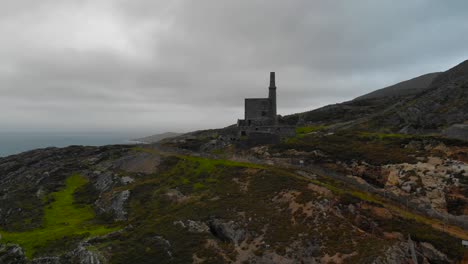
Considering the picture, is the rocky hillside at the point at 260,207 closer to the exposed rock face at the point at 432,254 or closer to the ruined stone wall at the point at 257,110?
the exposed rock face at the point at 432,254

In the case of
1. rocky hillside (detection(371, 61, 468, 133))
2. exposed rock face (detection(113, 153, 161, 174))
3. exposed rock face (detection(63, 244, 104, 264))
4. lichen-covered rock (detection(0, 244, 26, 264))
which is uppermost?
rocky hillside (detection(371, 61, 468, 133))

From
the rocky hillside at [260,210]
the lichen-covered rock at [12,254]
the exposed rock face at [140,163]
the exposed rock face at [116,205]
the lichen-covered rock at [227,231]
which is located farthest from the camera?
the exposed rock face at [140,163]

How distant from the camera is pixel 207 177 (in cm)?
4375

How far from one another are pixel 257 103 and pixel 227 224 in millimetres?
46978

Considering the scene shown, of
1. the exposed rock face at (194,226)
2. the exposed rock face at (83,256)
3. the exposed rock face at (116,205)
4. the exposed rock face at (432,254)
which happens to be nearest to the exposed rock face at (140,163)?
the exposed rock face at (116,205)

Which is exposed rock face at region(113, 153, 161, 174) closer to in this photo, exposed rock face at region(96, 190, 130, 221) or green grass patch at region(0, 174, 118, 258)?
exposed rock face at region(96, 190, 130, 221)

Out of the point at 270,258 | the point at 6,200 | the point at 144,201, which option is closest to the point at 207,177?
the point at 144,201

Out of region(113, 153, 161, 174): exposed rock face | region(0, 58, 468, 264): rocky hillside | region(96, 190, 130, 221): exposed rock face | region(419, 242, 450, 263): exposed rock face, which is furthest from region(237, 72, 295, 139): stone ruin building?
region(419, 242, 450, 263): exposed rock face

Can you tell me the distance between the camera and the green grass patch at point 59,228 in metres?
31.5

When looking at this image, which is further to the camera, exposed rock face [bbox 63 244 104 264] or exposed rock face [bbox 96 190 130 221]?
exposed rock face [bbox 96 190 130 221]

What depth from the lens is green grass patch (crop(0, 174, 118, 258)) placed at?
31484mm

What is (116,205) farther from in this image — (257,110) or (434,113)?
(434,113)

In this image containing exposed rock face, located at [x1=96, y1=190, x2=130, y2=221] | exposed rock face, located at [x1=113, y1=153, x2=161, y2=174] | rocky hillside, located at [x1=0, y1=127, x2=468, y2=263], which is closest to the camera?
rocky hillside, located at [x1=0, y1=127, x2=468, y2=263]

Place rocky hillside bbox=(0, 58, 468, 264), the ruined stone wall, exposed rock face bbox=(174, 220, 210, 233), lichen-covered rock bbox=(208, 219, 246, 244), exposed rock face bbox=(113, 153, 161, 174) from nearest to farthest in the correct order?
rocky hillside bbox=(0, 58, 468, 264) → lichen-covered rock bbox=(208, 219, 246, 244) → exposed rock face bbox=(174, 220, 210, 233) → exposed rock face bbox=(113, 153, 161, 174) → the ruined stone wall
